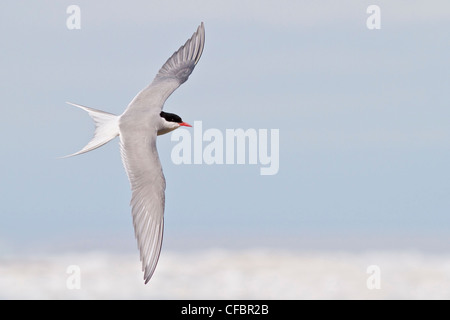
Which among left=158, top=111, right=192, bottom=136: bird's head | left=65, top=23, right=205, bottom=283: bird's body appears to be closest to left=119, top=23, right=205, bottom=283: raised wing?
left=65, top=23, right=205, bottom=283: bird's body

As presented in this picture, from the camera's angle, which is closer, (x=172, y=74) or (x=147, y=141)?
(x=147, y=141)

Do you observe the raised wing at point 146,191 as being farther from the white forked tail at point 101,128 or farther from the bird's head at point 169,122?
the bird's head at point 169,122

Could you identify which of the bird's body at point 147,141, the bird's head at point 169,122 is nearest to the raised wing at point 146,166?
the bird's body at point 147,141

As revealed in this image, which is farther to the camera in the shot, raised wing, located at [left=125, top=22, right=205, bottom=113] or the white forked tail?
raised wing, located at [left=125, top=22, right=205, bottom=113]

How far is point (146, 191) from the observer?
8.20m

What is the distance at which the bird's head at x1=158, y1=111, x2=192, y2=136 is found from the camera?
9219 mm

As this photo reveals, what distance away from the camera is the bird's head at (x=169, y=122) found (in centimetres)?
922

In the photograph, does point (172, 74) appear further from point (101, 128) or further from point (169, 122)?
point (101, 128)

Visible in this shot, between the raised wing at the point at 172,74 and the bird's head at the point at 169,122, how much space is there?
0.12 meters

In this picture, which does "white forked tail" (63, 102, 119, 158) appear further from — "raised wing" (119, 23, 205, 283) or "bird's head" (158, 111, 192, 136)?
"bird's head" (158, 111, 192, 136)

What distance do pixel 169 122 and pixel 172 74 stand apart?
3.29 ft

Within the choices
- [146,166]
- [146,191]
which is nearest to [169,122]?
[146,166]

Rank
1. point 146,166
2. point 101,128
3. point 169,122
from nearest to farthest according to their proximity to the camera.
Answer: point 146,166
point 101,128
point 169,122

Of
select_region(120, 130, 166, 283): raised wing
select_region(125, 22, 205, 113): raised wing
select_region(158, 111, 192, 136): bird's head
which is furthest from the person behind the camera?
select_region(125, 22, 205, 113): raised wing
